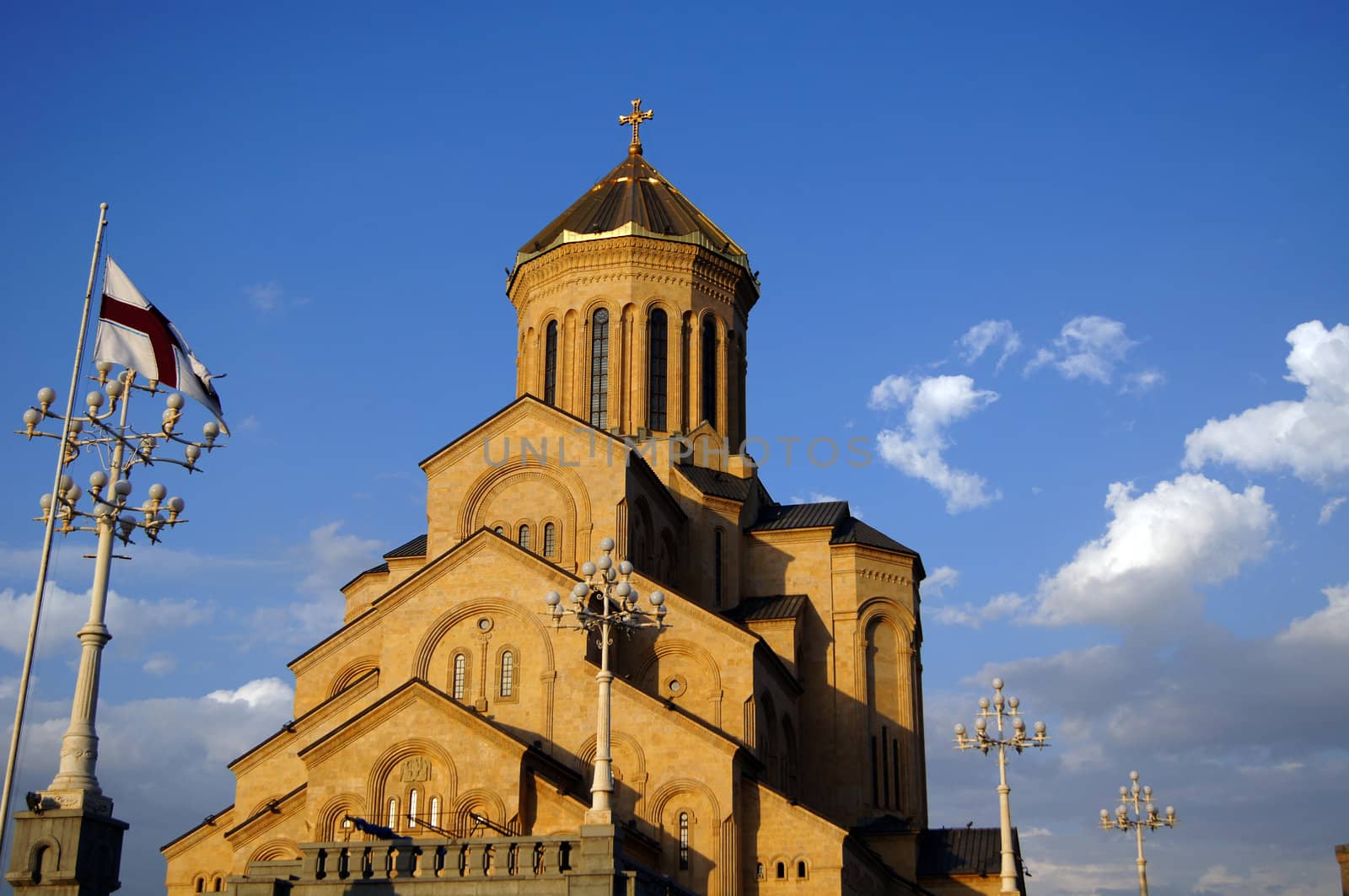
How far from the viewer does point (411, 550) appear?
40.6 m

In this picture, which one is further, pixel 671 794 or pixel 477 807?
pixel 671 794

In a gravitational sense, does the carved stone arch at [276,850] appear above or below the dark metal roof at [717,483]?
below

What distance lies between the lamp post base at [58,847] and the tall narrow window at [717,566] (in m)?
24.5

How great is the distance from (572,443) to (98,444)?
17928 millimetres

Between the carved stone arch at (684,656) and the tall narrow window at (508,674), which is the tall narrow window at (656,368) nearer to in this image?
the carved stone arch at (684,656)

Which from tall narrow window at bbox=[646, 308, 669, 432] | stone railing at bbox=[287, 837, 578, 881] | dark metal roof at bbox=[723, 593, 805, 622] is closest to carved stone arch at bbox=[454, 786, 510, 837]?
stone railing at bbox=[287, 837, 578, 881]

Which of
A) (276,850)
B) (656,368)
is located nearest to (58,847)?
(276,850)

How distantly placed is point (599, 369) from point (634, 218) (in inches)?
188

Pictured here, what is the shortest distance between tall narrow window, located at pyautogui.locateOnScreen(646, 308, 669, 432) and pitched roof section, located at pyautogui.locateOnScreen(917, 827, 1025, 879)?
44.1ft

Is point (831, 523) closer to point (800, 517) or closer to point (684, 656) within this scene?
point (800, 517)

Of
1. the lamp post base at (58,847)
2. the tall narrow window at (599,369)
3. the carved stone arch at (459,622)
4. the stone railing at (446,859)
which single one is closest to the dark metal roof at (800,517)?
the tall narrow window at (599,369)

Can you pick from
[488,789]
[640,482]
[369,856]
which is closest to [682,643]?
[640,482]

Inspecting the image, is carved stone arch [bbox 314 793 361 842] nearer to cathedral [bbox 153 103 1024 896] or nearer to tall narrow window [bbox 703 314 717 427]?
cathedral [bbox 153 103 1024 896]

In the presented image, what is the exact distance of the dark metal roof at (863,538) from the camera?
41.2m
